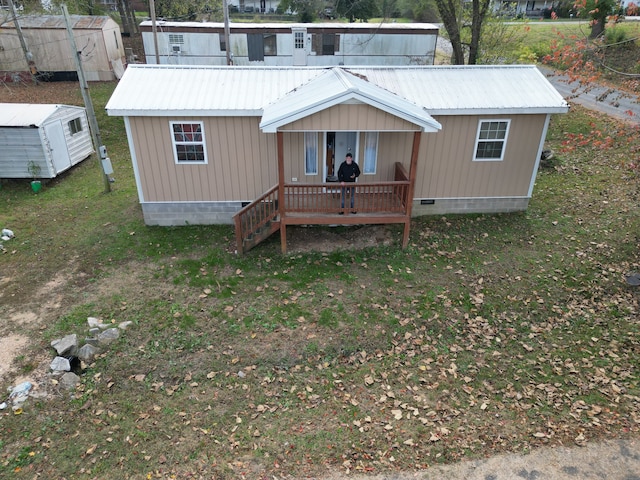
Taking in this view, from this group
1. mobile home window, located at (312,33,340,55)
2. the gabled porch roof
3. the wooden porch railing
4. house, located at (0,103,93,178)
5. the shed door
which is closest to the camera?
the gabled porch roof

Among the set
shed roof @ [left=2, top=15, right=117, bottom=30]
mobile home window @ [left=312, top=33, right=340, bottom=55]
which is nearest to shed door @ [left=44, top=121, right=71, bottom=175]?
shed roof @ [left=2, top=15, right=117, bottom=30]

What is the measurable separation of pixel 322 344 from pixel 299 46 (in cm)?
2235

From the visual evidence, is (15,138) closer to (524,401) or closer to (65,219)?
(65,219)

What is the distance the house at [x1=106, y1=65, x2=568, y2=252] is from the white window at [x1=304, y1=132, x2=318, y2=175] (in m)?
0.03

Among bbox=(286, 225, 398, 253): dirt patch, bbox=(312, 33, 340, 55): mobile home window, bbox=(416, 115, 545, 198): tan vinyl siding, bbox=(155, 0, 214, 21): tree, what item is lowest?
bbox=(286, 225, 398, 253): dirt patch

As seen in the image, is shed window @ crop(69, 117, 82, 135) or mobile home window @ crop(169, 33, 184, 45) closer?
shed window @ crop(69, 117, 82, 135)

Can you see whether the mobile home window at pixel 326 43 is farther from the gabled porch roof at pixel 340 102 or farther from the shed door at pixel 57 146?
the gabled porch roof at pixel 340 102

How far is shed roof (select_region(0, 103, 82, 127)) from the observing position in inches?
593

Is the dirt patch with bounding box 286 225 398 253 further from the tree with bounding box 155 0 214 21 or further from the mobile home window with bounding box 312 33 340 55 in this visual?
the tree with bounding box 155 0 214 21

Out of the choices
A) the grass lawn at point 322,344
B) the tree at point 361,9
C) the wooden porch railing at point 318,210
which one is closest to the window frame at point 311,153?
the wooden porch railing at point 318,210

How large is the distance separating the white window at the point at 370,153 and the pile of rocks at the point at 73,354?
24.1 ft

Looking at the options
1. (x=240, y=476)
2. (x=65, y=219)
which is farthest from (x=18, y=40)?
(x=240, y=476)

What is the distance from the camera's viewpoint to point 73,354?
788 centimetres

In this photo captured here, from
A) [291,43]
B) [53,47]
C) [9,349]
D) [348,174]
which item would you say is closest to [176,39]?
[291,43]
